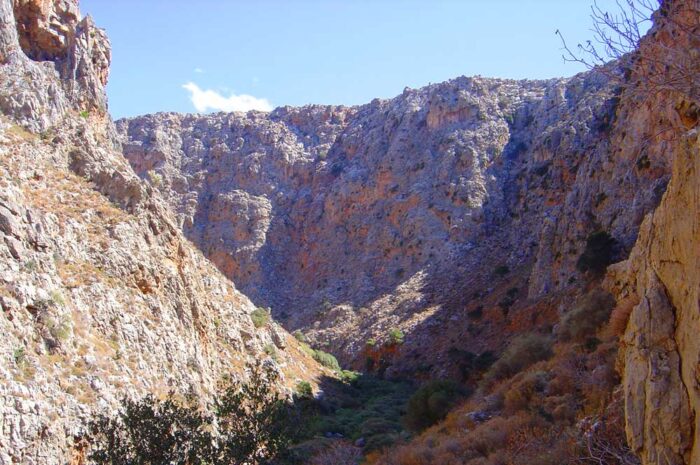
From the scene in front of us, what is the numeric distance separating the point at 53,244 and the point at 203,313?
355 inches

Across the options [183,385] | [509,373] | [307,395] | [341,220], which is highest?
[341,220]

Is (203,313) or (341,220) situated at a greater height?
(341,220)

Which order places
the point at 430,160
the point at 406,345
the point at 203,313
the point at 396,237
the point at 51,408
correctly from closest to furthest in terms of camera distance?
the point at 51,408
the point at 203,313
the point at 406,345
the point at 396,237
the point at 430,160

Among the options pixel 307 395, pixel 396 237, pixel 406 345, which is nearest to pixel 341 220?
pixel 396 237

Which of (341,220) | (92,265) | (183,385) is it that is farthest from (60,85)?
(341,220)

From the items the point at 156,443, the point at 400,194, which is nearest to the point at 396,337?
the point at 400,194

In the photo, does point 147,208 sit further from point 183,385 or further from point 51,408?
point 51,408

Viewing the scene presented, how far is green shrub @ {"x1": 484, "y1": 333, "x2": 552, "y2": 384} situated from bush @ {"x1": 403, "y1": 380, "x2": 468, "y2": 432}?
2.20 metres

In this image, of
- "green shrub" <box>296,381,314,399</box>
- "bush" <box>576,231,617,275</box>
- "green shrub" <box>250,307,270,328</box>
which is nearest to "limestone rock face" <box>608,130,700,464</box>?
"bush" <box>576,231,617,275</box>

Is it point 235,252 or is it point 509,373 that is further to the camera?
point 235,252

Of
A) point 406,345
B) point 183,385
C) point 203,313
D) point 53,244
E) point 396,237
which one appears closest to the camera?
point 53,244

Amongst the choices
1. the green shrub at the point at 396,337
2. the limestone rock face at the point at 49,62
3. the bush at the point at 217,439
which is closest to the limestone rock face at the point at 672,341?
the bush at the point at 217,439

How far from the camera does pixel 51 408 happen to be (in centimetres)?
1720

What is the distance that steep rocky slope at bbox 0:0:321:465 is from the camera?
1798 centimetres
